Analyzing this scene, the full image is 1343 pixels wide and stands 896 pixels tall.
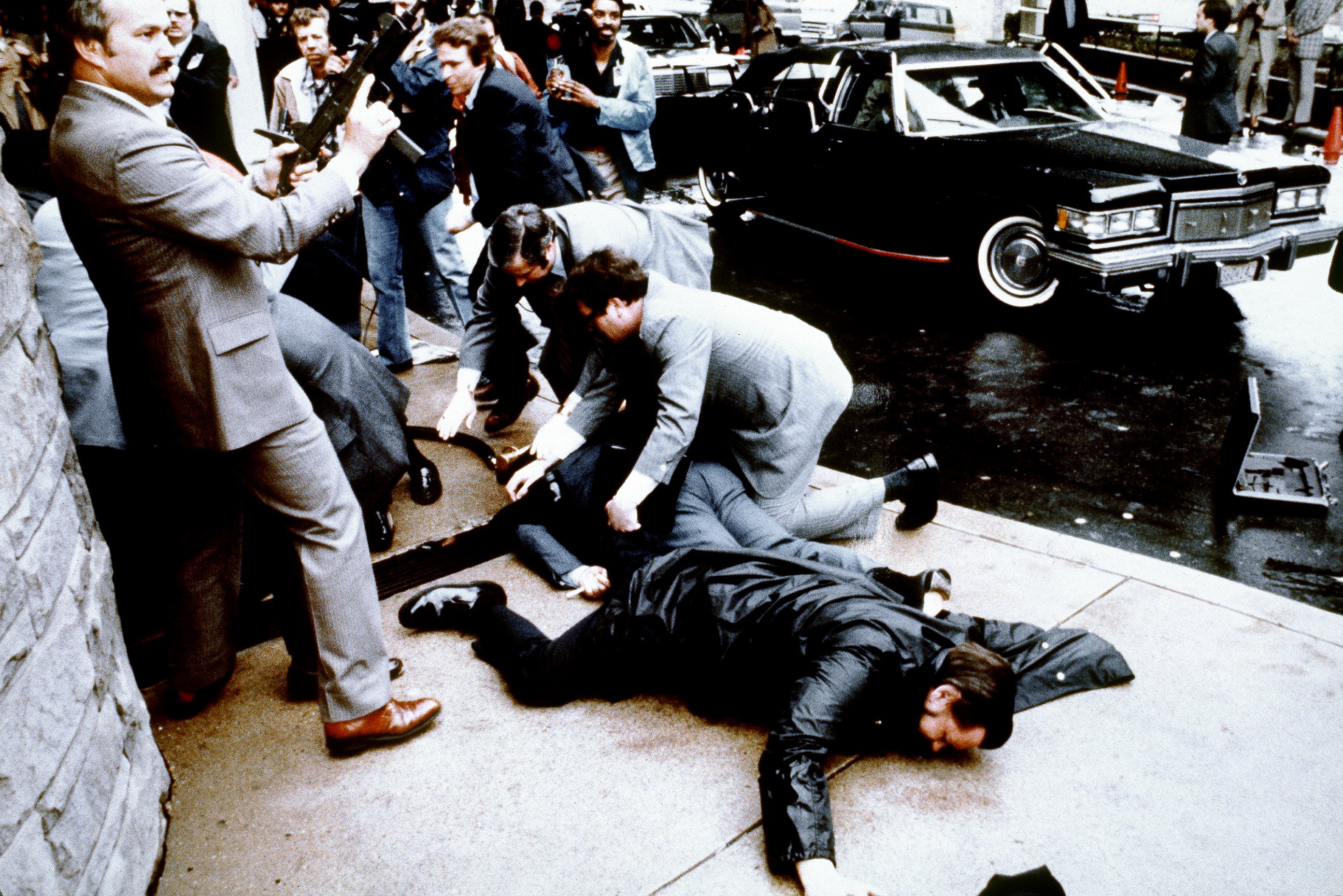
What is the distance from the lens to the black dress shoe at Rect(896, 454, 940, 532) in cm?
411

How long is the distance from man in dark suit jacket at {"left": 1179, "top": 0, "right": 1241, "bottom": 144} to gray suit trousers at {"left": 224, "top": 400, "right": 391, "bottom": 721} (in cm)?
1024

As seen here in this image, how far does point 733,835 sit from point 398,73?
459 centimetres

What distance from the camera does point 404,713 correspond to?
119 inches

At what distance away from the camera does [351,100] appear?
3650 mm

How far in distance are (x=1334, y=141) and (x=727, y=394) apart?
11237 millimetres

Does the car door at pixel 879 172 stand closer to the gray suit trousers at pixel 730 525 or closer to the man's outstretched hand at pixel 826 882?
the gray suit trousers at pixel 730 525

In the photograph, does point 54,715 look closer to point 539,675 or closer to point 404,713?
point 404,713

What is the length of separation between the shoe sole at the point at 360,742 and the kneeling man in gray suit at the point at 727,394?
1.02 meters

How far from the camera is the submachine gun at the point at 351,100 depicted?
3.36 meters

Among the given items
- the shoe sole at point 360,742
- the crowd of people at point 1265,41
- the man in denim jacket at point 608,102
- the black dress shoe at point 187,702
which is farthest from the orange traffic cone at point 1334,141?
the black dress shoe at point 187,702

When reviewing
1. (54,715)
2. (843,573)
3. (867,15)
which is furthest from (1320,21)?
(54,715)

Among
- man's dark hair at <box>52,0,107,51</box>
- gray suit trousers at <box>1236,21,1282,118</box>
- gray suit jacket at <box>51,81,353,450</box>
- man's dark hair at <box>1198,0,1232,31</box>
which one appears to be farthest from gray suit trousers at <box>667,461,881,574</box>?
gray suit trousers at <box>1236,21,1282,118</box>

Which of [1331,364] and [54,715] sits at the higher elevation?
[54,715]

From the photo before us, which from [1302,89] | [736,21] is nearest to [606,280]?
[1302,89]
